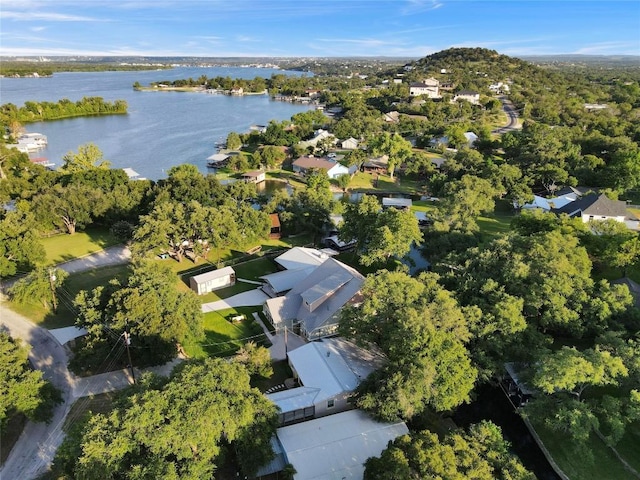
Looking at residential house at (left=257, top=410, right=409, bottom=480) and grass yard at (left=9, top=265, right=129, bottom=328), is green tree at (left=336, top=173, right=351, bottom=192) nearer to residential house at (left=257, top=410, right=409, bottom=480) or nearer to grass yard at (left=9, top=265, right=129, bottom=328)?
grass yard at (left=9, top=265, right=129, bottom=328)

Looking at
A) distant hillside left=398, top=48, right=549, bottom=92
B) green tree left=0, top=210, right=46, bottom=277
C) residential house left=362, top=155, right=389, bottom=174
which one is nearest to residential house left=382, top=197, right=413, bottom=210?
residential house left=362, top=155, right=389, bottom=174

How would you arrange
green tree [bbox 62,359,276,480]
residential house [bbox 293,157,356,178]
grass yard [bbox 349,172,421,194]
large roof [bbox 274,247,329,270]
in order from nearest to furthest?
green tree [bbox 62,359,276,480] < large roof [bbox 274,247,329,270] < grass yard [bbox 349,172,421,194] < residential house [bbox 293,157,356,178]

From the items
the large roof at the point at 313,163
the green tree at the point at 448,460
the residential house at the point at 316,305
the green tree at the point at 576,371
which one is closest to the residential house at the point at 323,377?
the residential house at the point at 316,305

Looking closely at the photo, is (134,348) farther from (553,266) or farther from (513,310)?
(553,266)

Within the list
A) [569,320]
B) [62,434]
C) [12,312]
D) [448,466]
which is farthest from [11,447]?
[569,320]

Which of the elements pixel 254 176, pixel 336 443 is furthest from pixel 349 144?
pixel 336 443
